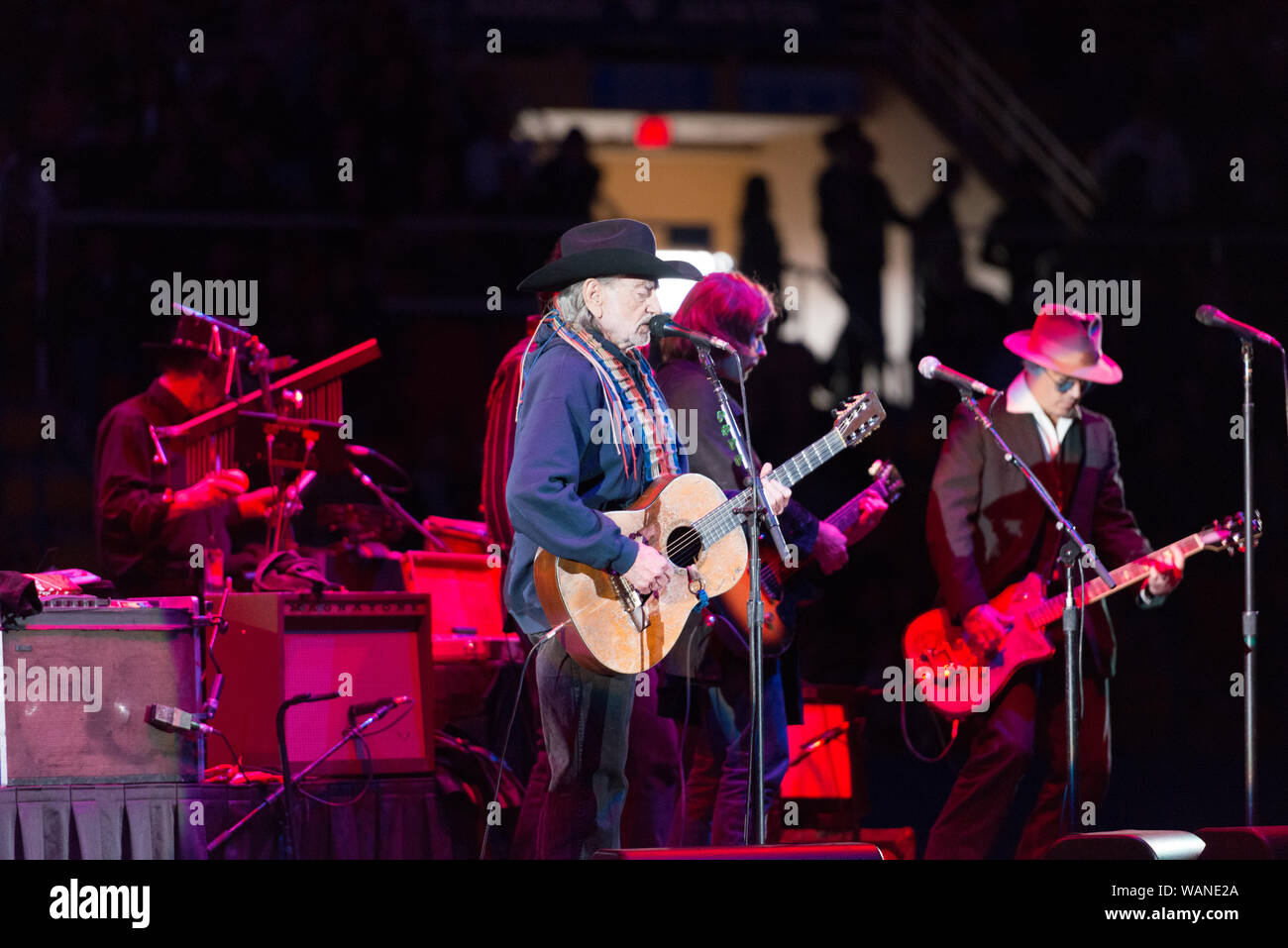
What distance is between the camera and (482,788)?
642 cm

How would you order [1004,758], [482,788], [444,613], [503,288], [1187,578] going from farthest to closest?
1. [1187,578]
2. [503,288]
3. [444,613]
4. [482,788]
5. [1004,758]

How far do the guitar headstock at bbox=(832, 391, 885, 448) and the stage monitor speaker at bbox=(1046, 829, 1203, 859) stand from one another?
1525 millimetres

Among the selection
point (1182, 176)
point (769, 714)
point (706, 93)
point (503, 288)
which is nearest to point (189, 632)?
point (769, 714)

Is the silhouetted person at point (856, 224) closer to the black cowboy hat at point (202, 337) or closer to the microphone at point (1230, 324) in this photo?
the microphone at point (1230, 324)

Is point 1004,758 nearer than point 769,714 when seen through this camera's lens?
No

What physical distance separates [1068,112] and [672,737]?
7457 mm

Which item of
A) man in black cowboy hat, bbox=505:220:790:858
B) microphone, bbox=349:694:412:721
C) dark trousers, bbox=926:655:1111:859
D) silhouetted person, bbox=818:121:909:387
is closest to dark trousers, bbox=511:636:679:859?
man in black cowboy hat, bbox=505:220:790:858

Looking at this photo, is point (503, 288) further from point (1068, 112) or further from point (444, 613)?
point (1068, 112)

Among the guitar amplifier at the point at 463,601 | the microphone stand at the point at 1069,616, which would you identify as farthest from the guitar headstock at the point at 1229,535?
the guitar amplifier at the point at 463,601

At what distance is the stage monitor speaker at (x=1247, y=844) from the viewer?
4516 mm

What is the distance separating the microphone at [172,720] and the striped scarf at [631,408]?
5.12 ft

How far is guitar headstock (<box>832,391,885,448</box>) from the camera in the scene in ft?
18.1
